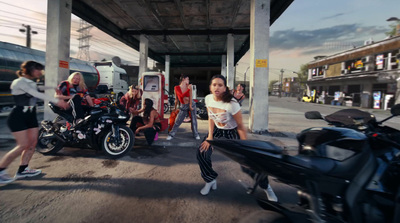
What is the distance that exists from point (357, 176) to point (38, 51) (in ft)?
48.0

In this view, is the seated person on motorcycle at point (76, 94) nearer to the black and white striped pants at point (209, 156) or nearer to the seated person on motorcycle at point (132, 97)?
the seated person on motorcycle at point (132, 97)

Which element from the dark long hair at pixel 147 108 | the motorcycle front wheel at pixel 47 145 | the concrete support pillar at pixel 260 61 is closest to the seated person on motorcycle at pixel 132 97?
the dark long hair at pixel 147 108

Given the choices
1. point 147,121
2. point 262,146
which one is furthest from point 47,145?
point 262,146

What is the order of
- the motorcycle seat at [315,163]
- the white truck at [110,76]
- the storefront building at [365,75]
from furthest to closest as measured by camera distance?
1. the storefront building at [365,75]
2. the white truck at [110,76]
3. the motorcycle seat at [315,163]

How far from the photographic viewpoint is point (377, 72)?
22.6m

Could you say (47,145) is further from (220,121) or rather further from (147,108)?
(220,121)

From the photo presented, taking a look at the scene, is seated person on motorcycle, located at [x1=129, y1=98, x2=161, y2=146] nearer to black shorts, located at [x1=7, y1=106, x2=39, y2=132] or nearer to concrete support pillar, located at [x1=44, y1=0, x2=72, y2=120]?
Result: black shorts, located at [x1=7, y1=106, x2=39, y2=132]

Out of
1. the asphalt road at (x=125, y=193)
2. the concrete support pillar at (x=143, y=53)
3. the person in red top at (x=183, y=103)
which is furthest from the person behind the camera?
the concrete support pillar at (x=143, y=53)

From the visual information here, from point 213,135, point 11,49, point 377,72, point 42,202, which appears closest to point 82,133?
point 42,202

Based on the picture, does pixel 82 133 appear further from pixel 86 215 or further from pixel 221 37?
pixel 221 37

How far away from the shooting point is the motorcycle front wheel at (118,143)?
4.07 metres

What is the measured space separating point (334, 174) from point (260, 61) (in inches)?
226

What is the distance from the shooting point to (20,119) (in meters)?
2.92

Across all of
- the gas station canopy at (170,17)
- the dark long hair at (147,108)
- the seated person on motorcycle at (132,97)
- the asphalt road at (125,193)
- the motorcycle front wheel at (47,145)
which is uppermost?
the gas station canopy at (170,17)
